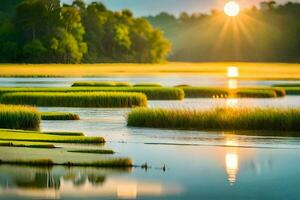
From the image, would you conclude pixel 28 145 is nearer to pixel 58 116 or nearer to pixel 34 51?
pixel 58 116

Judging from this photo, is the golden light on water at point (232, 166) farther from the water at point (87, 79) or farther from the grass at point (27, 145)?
the water at point (87, 79)

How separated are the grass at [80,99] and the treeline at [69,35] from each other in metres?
71.0

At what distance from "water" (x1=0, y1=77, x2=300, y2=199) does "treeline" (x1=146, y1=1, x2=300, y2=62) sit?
136130mm

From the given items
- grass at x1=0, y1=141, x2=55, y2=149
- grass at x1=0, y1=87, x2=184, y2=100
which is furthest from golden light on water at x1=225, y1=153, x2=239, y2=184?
grass at x1=0, y1=87, x2=184, y2=100

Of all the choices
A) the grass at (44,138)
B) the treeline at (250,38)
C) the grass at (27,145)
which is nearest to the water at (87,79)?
the grass at (44,138)

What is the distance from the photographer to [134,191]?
1812cm

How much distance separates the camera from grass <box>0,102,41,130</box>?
3172 cm

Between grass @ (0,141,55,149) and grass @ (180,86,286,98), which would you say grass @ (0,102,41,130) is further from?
grass @ (180,86,286,98)

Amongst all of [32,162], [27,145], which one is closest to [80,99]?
[27,145]

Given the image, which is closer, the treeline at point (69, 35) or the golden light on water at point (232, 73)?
the treeline at point (69, 35)

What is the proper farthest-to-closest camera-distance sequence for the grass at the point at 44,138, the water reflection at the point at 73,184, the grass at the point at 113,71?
the grass at the point at 113,71, the grass at the point at 44,138, the water reflection at the point at 73,184

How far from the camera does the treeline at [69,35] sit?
12138 cm

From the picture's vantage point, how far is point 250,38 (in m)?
175

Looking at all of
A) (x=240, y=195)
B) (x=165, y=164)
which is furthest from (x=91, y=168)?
(x=240, y=195)
